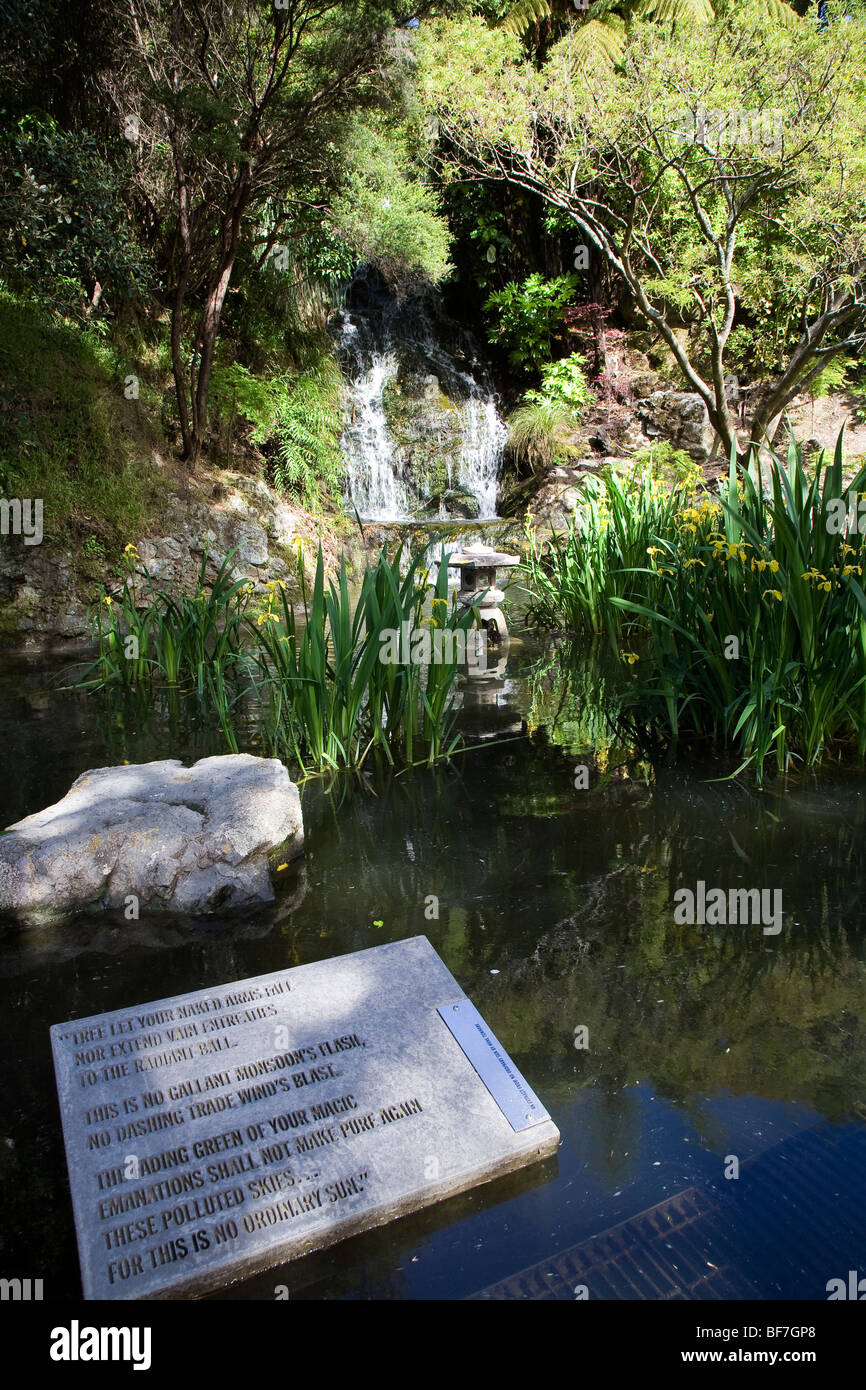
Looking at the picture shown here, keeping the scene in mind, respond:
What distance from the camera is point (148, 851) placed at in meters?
2.72

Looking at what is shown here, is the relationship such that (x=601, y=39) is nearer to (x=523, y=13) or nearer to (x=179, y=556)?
(x=523, y=13)

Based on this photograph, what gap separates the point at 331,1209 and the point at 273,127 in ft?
28.1

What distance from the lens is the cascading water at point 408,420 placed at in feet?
38.3

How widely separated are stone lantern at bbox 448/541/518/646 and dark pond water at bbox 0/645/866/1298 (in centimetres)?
225

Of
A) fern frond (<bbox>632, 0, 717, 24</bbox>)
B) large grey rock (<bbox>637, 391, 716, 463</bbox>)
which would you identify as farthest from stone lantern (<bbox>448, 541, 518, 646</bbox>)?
fern frond (<bbox>632, 0, 717, 24</bbox>)

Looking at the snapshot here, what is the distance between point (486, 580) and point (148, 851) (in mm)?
3972

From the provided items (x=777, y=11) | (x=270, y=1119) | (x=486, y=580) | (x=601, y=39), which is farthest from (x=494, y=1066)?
(x=777, y=11)

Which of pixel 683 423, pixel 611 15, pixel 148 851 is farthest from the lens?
pixel 611 15

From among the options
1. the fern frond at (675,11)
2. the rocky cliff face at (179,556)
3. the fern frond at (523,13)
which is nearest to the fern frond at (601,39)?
the fern frond at (675,11)

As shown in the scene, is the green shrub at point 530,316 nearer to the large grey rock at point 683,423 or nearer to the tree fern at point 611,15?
the large grey rock at point 683,423

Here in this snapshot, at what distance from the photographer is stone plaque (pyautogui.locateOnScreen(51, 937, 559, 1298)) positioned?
1.48 meters

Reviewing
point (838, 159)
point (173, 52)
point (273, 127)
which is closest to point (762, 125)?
point (838, 159)
